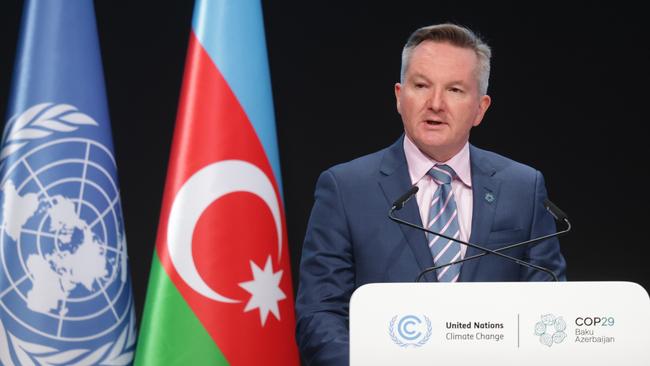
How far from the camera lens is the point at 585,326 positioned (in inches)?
49.2

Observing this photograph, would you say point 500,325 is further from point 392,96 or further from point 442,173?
point 392,96

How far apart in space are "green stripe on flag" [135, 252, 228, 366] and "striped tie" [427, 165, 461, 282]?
1240 millimetres

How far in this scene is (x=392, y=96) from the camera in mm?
3223

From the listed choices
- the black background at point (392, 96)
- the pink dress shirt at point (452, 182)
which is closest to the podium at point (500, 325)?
the pink dress shirt at point (452, 182)

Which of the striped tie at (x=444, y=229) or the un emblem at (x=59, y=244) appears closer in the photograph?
the striped tie at (x=444, y=229)

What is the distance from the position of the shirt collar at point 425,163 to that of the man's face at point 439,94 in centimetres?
3

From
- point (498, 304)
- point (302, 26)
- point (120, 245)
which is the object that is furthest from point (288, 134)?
point (498, 304)

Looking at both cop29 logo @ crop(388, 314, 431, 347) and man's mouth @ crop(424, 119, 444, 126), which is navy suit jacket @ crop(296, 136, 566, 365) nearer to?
man's mouth @ crop(424, 119, 444, 126)

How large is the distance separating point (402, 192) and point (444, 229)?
136 mm

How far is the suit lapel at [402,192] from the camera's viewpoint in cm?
176

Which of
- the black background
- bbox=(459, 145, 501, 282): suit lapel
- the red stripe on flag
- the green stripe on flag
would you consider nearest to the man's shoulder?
bbox=(459, 145, 501, 282): suit lapel

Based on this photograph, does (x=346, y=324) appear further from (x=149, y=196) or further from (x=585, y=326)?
(x=149, y=196)

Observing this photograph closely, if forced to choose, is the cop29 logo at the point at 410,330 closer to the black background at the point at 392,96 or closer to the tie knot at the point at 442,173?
the tie knot at the point at 442,173

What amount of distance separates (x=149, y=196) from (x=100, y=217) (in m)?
0.51
